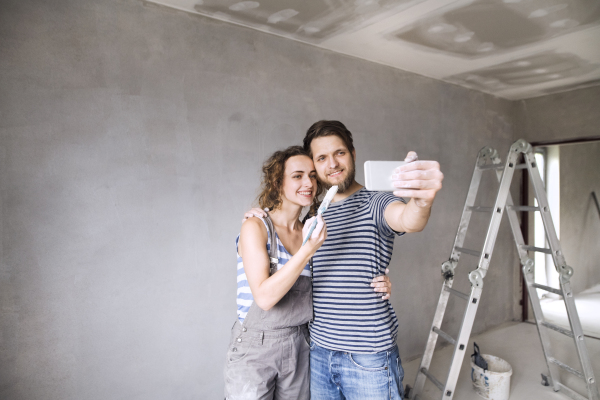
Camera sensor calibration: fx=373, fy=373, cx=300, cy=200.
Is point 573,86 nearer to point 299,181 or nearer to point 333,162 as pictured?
point 333,162

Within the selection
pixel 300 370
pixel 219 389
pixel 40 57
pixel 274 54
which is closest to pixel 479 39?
pixel 274 54

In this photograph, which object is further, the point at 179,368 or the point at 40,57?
the point at 179,368

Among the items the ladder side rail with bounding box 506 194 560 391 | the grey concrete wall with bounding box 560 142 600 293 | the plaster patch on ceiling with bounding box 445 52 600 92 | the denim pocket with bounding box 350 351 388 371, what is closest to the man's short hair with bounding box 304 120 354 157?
the denim pocket with bounding box 350 351 388 371

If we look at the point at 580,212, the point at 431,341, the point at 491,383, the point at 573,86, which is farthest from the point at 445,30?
the point at 580,212

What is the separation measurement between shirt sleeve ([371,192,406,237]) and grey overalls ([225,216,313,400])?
37 centimetres

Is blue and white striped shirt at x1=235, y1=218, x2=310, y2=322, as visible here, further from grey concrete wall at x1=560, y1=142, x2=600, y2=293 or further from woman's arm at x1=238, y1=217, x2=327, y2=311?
grey concrete wall at x1=560, y1=142, x2=600, y2=293

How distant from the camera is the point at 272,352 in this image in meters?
1.33

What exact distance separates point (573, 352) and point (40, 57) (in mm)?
4575

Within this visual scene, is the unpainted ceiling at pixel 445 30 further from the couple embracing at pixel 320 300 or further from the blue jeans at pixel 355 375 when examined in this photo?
the blue jeans at pixel 355 375

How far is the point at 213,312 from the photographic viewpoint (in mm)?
2188

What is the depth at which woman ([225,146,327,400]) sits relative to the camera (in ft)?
3.99

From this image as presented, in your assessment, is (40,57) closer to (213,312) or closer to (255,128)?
(255,128)

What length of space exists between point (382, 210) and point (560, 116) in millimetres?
3555

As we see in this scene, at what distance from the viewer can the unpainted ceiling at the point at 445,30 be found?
2.07m
